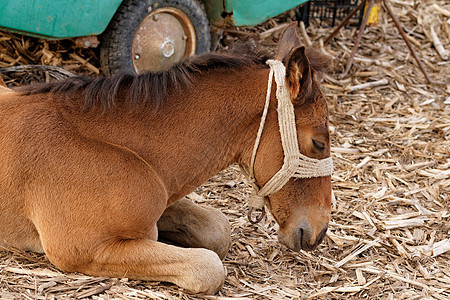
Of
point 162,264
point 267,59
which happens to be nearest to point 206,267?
point 162,264

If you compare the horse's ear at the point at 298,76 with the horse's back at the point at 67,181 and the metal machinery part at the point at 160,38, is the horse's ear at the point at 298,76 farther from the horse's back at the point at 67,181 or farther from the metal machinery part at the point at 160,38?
the metal machinery part at the point at 160,38

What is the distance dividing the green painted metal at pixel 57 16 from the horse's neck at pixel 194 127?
7.38 feet

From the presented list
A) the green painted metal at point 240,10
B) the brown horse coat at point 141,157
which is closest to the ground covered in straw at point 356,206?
the brown horse coat at point 141,157

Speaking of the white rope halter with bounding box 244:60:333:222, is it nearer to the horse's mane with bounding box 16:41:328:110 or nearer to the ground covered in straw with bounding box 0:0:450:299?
the horse's mane with bounding box 16:41:328:110

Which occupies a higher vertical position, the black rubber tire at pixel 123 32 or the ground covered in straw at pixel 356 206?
the black rubber tire at pixel 123 32

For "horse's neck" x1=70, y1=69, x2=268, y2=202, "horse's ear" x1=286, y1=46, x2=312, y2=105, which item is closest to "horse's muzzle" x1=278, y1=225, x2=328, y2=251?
"horse's neck" x1=70, y1=69, x2=268, y2=202

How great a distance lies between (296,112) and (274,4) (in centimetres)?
359

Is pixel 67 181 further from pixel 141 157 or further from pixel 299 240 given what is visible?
pixel 299 240

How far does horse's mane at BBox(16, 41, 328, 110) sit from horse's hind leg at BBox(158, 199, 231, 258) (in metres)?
0.87

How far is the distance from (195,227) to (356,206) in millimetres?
1539

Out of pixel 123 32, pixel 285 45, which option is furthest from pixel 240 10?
pixel 285 45

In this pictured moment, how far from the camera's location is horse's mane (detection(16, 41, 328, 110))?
10.6 ft

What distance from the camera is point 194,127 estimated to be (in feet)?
10.6

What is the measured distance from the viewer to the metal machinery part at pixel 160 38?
5.77m
